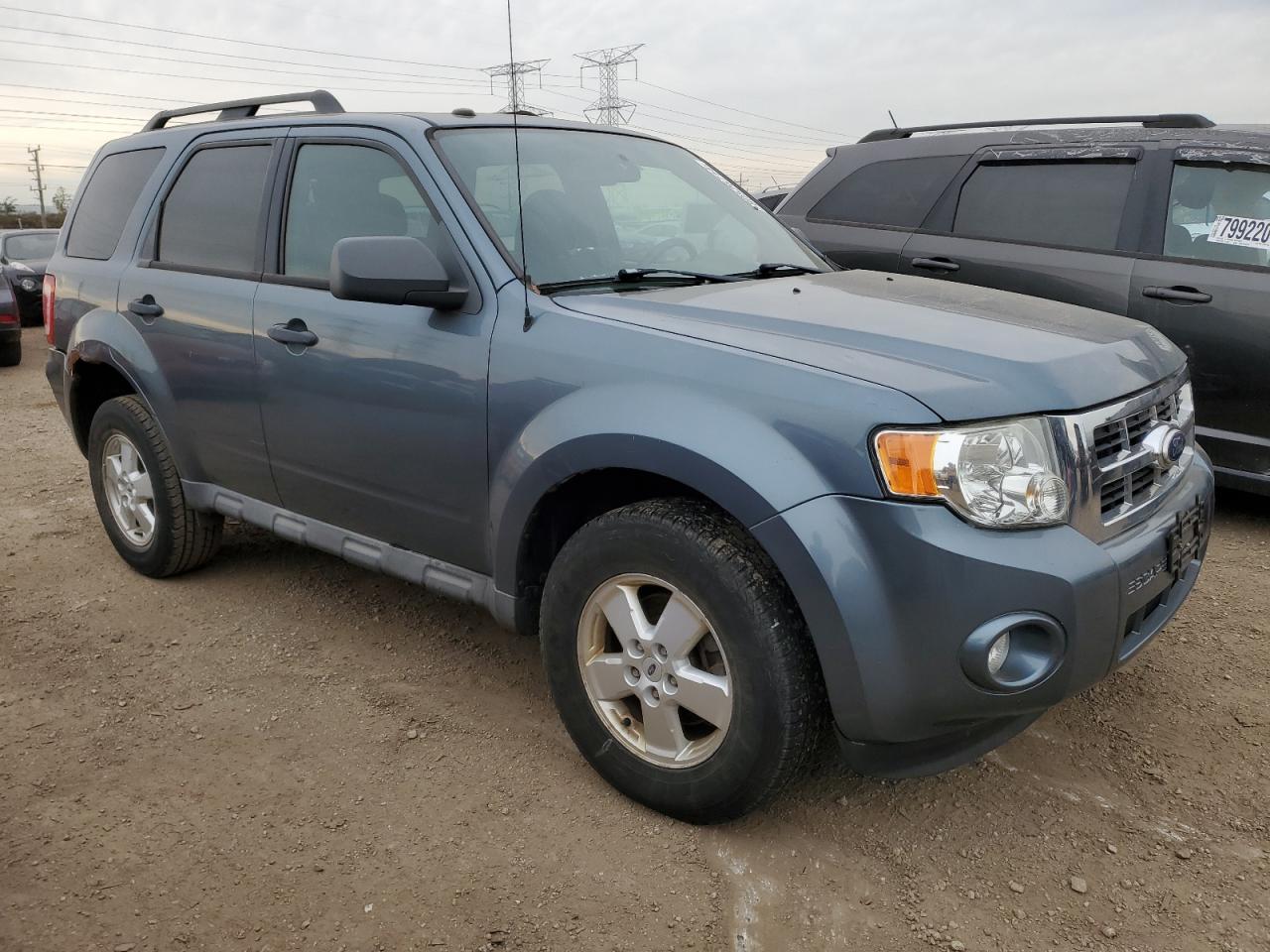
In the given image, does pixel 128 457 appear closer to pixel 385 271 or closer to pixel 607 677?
pixel 385 271

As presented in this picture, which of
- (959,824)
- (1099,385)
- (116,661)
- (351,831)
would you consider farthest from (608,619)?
(116,661)

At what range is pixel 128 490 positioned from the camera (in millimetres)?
4328

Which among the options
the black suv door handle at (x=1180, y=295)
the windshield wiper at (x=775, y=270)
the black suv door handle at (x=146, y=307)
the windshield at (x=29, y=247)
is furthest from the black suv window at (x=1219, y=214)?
the windshield at (x=29, y=247)

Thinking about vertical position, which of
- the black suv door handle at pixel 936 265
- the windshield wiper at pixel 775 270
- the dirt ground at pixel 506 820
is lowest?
the dirt ground at pixel 506 820

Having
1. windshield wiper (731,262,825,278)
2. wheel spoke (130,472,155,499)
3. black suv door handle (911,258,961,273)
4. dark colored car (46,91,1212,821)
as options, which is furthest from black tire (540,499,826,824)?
black suv door handle (911,258,961,273)

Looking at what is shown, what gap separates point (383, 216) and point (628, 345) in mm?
1114

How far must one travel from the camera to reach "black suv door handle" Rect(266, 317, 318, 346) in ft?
10.5

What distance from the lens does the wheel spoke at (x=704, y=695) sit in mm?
2377

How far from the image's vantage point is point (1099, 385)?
2311 millimetres

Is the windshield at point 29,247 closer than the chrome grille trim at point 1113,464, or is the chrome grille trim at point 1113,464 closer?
the chrome grille trim at point 1113,464

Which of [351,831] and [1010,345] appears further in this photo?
[351,831]

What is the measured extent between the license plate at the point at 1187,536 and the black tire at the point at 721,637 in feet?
2.96

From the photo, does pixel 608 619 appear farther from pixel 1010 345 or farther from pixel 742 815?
pixel 1010 345

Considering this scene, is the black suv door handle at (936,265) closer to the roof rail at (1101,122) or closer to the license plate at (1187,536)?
the roof rail at (1101,122)
